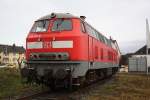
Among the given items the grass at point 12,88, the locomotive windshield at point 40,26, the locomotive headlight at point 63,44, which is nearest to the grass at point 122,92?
the locomotive headlight at point 63,44

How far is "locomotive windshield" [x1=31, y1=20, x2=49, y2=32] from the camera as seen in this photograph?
1366 centimetres

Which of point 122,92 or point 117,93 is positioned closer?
point 117,93

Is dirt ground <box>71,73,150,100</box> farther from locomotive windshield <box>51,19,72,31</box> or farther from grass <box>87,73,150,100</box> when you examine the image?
locomotive windshield <box>51,19,72,31</box>

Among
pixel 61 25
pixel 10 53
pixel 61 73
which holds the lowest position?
pixel 61 73

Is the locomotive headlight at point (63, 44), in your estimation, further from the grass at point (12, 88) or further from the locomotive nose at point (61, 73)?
the grass at point (12, 88)

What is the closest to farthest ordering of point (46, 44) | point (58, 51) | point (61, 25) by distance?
point (58, 51) < point (46, 44) < point (61, 25)

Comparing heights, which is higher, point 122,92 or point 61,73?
point 61,73

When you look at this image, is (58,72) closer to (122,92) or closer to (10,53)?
(122,92)

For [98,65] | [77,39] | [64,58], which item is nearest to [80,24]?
[77,39]

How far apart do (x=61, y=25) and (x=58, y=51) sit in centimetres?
126

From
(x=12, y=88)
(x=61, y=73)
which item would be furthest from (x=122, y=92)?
(x=12, y=88)

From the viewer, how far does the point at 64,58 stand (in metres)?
12.6

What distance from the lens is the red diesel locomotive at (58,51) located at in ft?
41.4

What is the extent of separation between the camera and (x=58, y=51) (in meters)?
12.8
